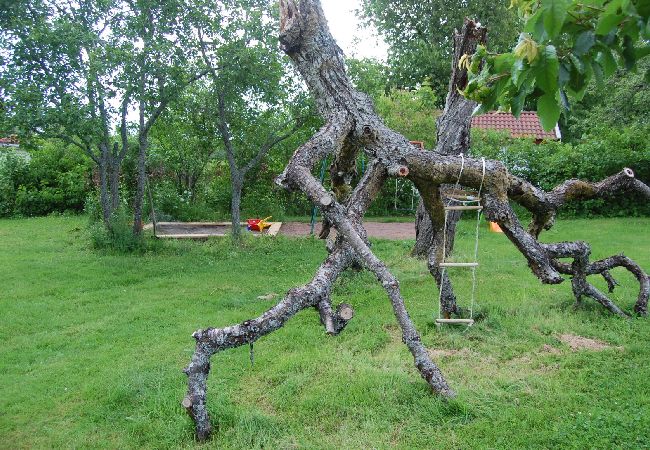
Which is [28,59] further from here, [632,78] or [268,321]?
[632,78]

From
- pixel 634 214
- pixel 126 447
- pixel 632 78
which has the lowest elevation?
pixel 126 447

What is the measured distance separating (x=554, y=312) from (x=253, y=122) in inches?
281

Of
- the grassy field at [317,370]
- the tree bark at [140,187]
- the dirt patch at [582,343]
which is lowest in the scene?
the grassy field at [317,370]

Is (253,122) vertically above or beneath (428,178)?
above

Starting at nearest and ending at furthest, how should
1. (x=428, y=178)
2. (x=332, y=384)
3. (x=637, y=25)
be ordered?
1. (x=637, y=25)
2. (x=332, y=384)
3. (x=428, y=178)

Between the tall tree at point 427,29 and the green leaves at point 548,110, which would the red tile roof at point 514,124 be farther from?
the green leaves at point 548,110

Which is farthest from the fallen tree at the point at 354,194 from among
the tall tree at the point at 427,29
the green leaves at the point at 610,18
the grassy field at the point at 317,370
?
the tall tree at the point at 427,29

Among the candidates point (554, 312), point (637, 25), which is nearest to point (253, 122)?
point (554, 312)

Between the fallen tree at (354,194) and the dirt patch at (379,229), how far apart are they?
23.3 ft

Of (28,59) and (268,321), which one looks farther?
(28,59)

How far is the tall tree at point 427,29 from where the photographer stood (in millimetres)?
25812

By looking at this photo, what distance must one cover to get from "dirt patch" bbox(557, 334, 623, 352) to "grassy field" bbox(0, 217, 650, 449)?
0.07 meters

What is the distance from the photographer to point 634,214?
50.7 feet

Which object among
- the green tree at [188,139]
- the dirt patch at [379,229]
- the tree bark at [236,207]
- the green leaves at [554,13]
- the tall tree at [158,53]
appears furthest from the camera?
the dirt patch at [379,229]
